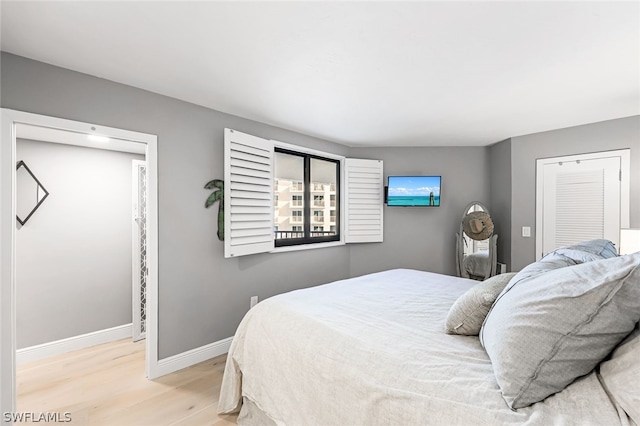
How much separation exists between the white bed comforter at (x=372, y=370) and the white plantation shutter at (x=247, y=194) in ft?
3.58

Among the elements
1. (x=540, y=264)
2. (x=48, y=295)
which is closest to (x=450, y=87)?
(x=540, y=264)

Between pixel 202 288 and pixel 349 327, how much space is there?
182cm

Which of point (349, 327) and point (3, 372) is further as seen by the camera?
point (3, 372)

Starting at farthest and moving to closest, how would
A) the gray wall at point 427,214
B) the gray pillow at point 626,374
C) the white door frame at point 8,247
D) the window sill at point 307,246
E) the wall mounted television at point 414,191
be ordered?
the gray wall at point 427,214 → the wall mounted television at point 414,191 → the window sill at point 307,246 → the white door frame at point 8,247 → the gray pillow at point 626,374

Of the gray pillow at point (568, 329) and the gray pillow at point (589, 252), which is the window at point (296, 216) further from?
the gray pillow at point (568, 329)

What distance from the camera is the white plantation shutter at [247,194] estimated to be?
9.68 ft

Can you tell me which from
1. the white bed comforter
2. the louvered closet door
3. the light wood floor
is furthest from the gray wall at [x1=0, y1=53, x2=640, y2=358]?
the white bed comforter

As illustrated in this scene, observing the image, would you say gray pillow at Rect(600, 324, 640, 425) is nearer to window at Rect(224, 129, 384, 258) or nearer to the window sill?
window at Rect(224, 129, 384, 258)

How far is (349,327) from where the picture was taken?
1.63 meters

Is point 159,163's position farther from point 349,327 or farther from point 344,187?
point 344,187

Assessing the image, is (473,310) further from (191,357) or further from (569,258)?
(191,357)

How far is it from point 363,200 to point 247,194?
6.30 ft

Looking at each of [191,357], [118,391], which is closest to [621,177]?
[191,357]

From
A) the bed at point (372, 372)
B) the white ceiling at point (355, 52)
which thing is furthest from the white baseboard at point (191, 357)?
the white ceiling at point (355, 52)
